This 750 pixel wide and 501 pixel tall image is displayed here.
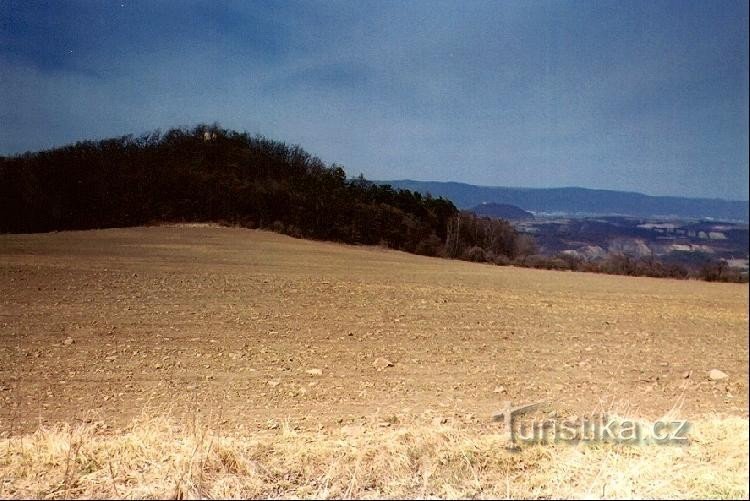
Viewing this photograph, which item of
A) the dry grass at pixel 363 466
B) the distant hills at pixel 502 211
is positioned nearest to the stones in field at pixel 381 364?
the dry grass at pixel 363 466

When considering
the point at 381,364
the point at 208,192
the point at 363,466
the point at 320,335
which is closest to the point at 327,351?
the point at 320,335

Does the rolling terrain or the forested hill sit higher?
the forested hill

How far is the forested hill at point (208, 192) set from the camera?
3178 millimetres

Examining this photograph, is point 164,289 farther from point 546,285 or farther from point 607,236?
point 607,236

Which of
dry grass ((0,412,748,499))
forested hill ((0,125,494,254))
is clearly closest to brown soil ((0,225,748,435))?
forested hill ((0,125,494,254))

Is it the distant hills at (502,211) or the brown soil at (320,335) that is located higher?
the distant hills at (502,211)

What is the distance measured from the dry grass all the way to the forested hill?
3.86 feet

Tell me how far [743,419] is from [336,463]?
1832 millimetres

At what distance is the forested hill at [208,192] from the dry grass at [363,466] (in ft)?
3.86

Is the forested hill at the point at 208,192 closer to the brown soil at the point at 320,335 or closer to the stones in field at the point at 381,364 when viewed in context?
the brown soil at the point at 320,335

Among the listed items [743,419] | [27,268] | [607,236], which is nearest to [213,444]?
[27,268]

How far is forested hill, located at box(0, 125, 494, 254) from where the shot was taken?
10.4 feet

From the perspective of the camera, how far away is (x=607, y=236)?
2.80 m

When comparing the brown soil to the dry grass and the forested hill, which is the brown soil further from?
the dry grass
